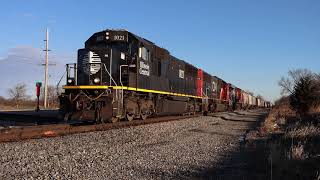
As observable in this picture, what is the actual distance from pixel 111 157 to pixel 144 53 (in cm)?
1040

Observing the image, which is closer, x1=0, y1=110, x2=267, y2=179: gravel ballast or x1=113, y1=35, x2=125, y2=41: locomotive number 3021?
x1=0, y1=110, x2=267, y2=179: gravel ballast

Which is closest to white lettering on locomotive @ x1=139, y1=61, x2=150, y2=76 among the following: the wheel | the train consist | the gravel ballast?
the train consist

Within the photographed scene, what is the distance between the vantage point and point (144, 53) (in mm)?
19062

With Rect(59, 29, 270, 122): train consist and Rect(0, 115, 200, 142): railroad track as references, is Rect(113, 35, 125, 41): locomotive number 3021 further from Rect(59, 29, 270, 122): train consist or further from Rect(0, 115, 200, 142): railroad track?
Rect(0, 115, 200, 142): railroad track

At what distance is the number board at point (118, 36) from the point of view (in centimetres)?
1789

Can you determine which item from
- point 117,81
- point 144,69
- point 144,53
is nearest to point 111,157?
point 117,81

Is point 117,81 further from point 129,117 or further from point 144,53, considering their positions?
point 144,53

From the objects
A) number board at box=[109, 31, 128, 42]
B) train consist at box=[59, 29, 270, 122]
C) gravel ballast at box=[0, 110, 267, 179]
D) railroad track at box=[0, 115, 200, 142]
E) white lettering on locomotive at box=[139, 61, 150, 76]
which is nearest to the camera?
gravel ballast at box=[0, 110, 267, 179]

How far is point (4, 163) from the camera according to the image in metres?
8.07

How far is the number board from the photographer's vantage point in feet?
58.7

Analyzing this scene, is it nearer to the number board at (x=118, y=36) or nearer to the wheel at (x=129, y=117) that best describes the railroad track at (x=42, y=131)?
the wheel at (x=129, y=117)

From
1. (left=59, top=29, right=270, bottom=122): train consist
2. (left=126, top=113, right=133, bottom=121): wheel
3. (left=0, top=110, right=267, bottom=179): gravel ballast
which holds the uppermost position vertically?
(left=59, top=29, right=270, bottom=122): train consist

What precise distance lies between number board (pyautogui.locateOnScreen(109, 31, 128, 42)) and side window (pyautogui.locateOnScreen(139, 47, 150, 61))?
947 mm

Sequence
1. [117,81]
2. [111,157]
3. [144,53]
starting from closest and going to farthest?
[111,157] < [117,81] < [144,53]
